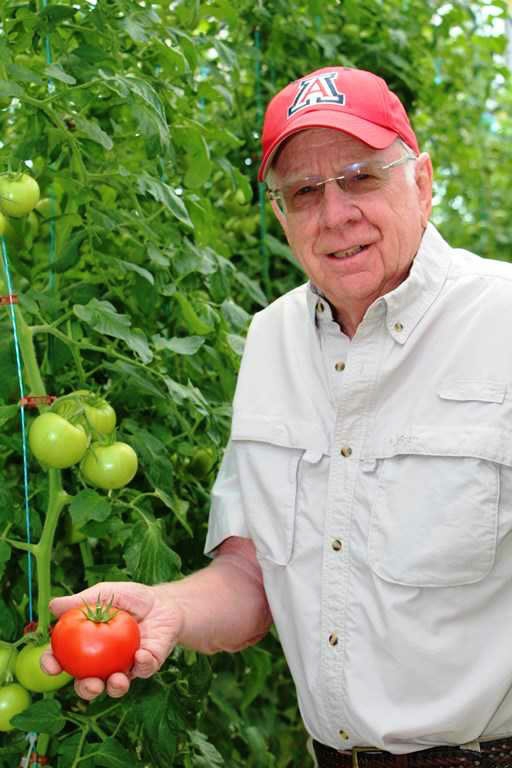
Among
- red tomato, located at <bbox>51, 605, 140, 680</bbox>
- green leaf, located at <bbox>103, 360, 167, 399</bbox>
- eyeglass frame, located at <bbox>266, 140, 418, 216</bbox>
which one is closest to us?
red tomato, located at <bbox>51, 605, 140, 680</bbox>

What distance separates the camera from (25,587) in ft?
5.82

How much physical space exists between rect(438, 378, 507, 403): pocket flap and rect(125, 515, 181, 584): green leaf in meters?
0.44

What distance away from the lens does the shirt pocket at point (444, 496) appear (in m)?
1.46

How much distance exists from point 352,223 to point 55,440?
1.58 ft

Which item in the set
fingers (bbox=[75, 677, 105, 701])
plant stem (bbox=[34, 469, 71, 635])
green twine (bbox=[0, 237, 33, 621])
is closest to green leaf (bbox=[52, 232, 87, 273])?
green twine (bbox=[0, 237, 33, 621])

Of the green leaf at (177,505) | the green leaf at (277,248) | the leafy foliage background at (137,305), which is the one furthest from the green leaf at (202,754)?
the green leaf at (277,248)

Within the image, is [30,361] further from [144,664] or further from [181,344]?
[144,664]

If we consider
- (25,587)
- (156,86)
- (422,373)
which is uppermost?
(156,86)

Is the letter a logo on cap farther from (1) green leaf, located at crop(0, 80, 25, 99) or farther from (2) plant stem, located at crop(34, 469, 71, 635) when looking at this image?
(2) plant stem, located at crop(34, 469, 71, 635)

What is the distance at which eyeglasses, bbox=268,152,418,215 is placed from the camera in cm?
156

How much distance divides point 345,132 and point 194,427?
0.59 metres

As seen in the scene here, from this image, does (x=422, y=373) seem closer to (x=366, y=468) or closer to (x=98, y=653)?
(x=366, y=468)

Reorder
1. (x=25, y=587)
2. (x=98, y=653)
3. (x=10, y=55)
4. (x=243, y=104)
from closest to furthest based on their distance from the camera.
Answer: (x=98, y=653), (x=10, y=55), (x=25, y=587), (x=243, y=104)

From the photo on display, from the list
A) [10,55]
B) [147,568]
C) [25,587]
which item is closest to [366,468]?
[147,568]
